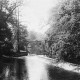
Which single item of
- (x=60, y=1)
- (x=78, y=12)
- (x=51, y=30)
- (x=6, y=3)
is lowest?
(x=51, y=30)

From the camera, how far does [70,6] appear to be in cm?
1752

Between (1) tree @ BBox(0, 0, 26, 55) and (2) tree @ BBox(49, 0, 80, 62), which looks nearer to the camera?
(2) tree @ BBox(49, 0, 80, 62)

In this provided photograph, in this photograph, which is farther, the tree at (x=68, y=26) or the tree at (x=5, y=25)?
the tree at (x=5, y=25)

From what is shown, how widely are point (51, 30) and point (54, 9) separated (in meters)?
2.57

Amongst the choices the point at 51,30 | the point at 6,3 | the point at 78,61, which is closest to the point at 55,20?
the point at 51,30

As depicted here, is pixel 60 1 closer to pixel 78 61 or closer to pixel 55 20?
pixel 55 20

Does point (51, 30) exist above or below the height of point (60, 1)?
below

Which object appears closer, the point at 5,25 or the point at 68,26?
the point at 68,26

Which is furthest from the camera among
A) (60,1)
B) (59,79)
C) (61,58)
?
(61,58)

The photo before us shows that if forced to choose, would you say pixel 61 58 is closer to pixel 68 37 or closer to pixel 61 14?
pixel 68 37

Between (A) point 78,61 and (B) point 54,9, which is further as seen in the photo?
(A) point 78,61

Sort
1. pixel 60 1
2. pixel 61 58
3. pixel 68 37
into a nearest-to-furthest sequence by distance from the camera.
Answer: pixel 68 37 < pixel 60 1 < pixel 61 58

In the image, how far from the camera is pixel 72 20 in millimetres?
17609

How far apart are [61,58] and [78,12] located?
23.9ft
